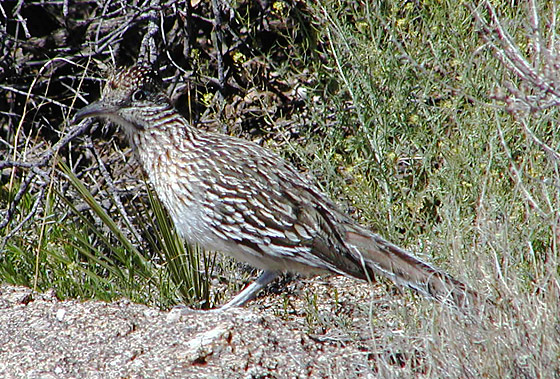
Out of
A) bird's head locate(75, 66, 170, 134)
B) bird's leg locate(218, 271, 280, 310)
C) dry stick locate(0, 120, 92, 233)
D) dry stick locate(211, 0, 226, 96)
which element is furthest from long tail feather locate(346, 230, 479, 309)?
dry stick locate(0, 120, 92, 233)

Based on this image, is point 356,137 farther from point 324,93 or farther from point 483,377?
point 483,377

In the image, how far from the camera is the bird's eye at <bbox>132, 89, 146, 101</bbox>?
568cm

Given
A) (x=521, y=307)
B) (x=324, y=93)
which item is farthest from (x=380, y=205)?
(x=521, y=307)

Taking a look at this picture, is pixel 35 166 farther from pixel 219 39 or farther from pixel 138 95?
pixel 219 39

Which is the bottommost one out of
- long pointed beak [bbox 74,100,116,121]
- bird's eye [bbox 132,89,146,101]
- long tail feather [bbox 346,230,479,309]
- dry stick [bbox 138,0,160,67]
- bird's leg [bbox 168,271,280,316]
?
bird's leg [bbox 168,271,280,316]

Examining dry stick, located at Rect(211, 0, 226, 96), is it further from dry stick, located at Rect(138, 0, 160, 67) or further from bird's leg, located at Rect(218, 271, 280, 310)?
bird's leg, located at Rect(218, 271, 280, 310)

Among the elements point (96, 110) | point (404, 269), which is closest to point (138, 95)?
point (96, 110)

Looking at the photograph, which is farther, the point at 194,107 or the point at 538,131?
the point at 194,107

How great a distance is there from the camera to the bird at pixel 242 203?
5207mm

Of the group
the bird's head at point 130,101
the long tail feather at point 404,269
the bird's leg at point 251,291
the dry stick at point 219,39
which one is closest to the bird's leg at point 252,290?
the bird's leg at point 251,291

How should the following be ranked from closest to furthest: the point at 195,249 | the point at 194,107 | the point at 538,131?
1. the point at 538,131
2. the point at 195,249
3. the point at 194,107

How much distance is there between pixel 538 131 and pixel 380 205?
1.18m

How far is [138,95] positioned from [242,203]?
109 cm

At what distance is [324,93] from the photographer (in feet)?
20.6
